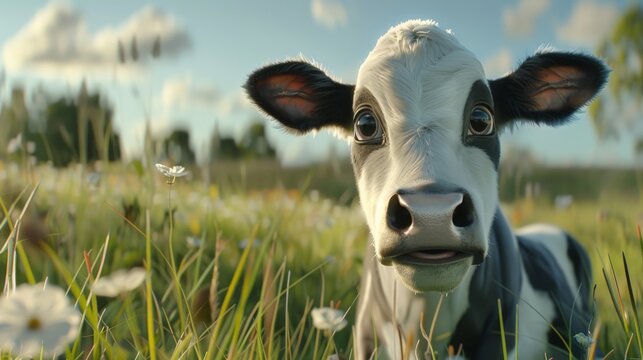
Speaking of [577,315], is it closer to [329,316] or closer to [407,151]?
[407,151]

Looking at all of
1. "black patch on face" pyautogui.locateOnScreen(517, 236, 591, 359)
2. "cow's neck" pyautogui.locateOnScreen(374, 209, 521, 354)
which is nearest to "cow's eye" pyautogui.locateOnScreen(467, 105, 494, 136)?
"cow's neck" pyautogui.locateOnScreen(374, 209, 521, 354)

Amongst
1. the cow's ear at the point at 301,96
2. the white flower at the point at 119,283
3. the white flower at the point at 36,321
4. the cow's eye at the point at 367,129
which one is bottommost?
the white flower at the point at 119,283

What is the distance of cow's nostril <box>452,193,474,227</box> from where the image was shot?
2090mm

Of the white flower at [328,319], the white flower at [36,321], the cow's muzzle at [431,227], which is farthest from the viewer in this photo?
the cow's muzzle at [431,227]

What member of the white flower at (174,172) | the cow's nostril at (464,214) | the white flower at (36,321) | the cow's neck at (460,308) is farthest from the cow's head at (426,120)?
the white flower at (36,321)

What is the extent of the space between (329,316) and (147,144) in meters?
1.57

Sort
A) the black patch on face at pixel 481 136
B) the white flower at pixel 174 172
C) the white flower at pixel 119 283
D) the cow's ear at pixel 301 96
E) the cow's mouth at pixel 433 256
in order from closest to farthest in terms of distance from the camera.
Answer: the white flower at pixel 119 283
the white flower at pixel 174 172
the cow's mouth at pixel 433 256
the black patch on face at pixel 481 136
the cow's ear at pixel 301 96

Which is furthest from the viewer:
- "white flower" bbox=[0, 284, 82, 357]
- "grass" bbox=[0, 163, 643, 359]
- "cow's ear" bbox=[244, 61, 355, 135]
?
"cow's ear" bbox=[244, 61, 355, 135]

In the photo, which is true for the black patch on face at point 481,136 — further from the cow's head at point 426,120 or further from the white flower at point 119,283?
the white flower at point 119,283

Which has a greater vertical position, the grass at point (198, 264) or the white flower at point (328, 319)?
the white flower at point (328, 319)

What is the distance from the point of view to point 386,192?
7.32 ft

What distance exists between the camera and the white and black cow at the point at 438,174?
212 cm

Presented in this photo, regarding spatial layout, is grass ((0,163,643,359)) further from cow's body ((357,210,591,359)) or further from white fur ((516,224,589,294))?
white fur ((516,224,589,294))

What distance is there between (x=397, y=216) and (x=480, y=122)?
75 cm
